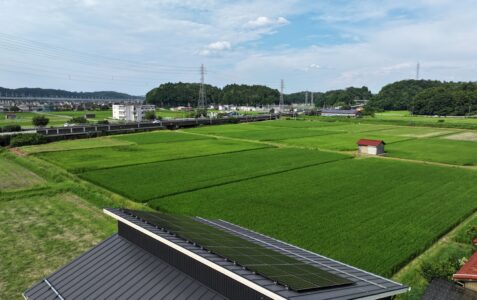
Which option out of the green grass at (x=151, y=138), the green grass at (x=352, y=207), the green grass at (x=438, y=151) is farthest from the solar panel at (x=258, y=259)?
the green grass at (x=151, y=138)

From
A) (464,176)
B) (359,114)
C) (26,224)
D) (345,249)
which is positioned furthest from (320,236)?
(359,114)

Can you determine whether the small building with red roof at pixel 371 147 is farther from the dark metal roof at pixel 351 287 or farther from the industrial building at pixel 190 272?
the dark metal roof at pixel 351 287

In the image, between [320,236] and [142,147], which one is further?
[142,147]

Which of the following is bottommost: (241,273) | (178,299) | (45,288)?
(45,288)

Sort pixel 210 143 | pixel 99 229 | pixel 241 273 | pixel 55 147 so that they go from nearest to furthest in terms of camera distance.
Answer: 1. pixel 241 273
2. pixel 99 229
3. pixel 55 147
4. pixel 210 143

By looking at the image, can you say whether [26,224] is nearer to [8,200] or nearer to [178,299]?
[8,200]

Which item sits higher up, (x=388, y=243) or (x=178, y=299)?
(x=178, y=299)

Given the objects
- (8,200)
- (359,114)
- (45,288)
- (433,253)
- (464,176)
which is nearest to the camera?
(45,288)
